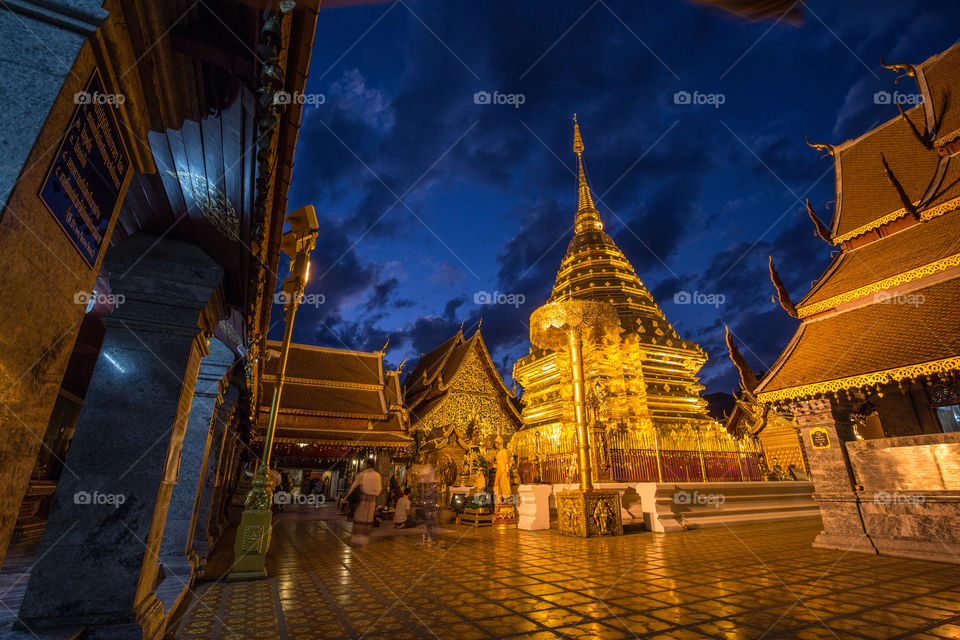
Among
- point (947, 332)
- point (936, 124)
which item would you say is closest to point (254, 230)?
point (947, 332)

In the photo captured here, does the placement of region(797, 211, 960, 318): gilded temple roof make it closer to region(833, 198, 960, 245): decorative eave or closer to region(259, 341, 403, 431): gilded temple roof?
region(833, 198, 960, 245): decorative eave

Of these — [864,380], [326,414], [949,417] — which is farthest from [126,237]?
[326,414]

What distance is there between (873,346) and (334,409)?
54.0 ft

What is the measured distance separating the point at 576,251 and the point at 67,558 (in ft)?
78.7

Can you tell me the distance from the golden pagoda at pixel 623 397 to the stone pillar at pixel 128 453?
8128 millimetres

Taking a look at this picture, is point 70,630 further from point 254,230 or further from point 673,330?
point 673,330

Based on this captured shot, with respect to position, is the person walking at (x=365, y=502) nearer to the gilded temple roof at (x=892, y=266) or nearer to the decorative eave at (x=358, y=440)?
the decorative eave at (x=358, y=440)

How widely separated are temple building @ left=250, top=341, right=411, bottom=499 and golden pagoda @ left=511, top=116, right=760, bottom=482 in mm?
5849

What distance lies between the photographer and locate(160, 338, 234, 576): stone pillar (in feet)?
16.4

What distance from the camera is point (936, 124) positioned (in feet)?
27.9

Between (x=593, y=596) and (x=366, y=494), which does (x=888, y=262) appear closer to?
(x=593, y=596)

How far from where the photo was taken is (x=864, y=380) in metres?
6.44

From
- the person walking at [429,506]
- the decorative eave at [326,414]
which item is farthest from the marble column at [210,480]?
the decorative eave at [326,414]

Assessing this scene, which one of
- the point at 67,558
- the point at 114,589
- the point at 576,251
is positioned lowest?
the point at 114,589
